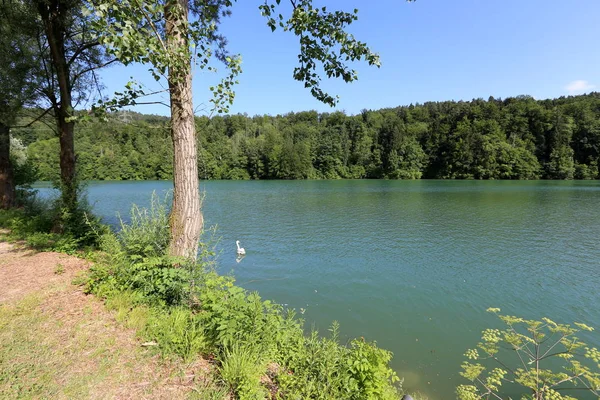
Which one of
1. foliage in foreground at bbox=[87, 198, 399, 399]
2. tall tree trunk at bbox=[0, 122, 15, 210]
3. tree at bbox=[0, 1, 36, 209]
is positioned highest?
tree at bbox=[0, 1, 36, 209]

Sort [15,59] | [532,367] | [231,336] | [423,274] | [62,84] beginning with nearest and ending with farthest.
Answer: [231,336], [532,367], [62,84], [15,59], [423,274]

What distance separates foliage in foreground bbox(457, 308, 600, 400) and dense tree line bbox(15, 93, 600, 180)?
203 ft

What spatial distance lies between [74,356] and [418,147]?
9496 centimetres

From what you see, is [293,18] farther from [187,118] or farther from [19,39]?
[19,39]

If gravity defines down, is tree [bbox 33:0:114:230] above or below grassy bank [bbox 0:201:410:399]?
above

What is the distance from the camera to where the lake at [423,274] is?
259 inches

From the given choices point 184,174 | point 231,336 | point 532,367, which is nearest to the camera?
point 231,336

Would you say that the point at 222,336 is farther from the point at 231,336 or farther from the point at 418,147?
the point at 418,147

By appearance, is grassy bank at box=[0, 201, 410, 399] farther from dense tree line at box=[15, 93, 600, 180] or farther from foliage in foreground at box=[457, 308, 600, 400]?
dense tree line at box=[15, 93, 600, 180]

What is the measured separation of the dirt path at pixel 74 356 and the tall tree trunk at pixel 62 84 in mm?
3603

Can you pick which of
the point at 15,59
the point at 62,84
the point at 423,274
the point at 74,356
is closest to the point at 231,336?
the point at 74,356

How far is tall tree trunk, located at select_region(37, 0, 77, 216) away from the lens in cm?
668

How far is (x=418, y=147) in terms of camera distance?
8781 cm

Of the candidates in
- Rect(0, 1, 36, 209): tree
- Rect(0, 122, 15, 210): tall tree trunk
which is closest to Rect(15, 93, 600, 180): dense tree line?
Rect(0, 122, 15, 210): tall tree trunk
